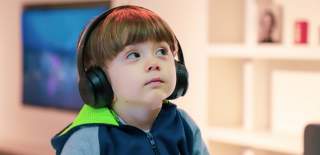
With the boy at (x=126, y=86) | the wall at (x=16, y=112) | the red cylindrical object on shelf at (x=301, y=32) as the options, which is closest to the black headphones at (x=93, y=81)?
the boy at (x=126, y=86)

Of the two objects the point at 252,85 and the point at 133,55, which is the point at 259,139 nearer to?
the point at 252,85

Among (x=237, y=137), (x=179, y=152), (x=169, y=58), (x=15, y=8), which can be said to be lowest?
(x=237, y=137)

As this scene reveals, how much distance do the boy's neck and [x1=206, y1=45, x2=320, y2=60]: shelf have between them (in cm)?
121

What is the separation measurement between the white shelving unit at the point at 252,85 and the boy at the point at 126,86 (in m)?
1.29

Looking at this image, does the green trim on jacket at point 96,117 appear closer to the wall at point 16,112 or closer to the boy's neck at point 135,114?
the boy's neck at point 135,114

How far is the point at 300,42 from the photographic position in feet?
7.27

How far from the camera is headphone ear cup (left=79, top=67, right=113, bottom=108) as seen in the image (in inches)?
37.6

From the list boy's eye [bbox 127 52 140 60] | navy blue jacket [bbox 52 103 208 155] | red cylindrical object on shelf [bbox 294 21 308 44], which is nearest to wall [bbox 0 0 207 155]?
red cylindrical object on shelf [bbox 294 21 308 44]

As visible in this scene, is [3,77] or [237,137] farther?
[3,77]

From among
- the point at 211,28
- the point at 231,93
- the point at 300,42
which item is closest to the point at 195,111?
the point at 231,93

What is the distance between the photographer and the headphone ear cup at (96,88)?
3.14ft

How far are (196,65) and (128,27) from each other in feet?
4.85

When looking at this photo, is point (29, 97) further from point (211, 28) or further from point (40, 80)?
point (211, 28)

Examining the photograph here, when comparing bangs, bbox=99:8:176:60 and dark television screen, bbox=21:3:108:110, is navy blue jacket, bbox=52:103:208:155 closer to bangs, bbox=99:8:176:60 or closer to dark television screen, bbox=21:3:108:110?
bangs, bbox=99:8:176:60
